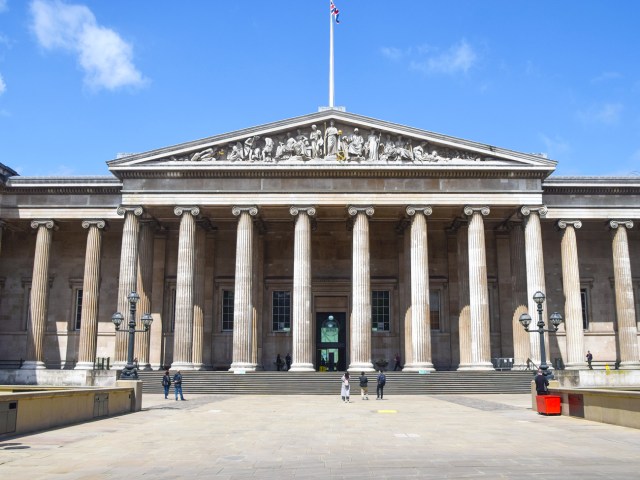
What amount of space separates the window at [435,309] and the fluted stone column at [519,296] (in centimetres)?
542

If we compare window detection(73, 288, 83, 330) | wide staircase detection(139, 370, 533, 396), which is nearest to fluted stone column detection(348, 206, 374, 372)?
wide staircase detection(139, 370, 533, 396)

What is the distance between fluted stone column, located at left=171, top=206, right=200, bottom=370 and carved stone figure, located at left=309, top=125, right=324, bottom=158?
8.05m

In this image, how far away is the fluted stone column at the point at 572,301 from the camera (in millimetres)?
41406

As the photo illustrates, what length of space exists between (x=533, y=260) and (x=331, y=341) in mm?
15377

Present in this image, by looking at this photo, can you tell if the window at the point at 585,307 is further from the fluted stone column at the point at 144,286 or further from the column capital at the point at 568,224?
the fluted stone column at the point at 144,286

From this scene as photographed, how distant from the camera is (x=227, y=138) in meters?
41.2

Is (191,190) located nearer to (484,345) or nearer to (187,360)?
(187,360)

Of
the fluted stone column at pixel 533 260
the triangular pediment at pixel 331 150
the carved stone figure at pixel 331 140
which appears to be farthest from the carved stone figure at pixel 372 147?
the fluted stone column at pixel 533 260

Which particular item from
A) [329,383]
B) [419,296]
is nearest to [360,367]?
[329,383]

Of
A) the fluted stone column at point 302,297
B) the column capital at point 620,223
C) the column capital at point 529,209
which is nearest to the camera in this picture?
the fluted stone column at point 302,297

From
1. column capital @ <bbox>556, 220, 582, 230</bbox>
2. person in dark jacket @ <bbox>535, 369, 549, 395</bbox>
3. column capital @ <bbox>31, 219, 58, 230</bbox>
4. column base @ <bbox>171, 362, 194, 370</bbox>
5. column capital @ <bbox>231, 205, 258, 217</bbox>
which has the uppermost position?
column capital @ <bbox>231, 205, 258, 217</bbox>

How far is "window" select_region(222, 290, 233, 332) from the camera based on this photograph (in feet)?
153

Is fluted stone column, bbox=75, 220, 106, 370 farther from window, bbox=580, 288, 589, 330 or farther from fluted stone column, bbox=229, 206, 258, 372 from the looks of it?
window, bbox=580, 288, 589, 330

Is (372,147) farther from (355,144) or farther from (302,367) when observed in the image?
(302,367)
